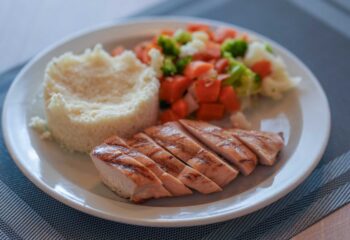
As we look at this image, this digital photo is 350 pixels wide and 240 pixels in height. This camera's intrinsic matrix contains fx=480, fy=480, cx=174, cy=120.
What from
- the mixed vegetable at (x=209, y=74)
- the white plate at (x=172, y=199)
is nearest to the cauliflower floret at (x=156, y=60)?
the mixed vegetable at (x=209, y=74)

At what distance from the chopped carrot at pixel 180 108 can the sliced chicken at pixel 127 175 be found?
843mm

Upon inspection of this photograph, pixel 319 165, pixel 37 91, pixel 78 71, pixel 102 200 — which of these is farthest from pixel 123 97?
pixel 319 165

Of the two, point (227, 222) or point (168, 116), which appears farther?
point (168, 116)

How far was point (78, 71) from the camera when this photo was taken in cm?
345

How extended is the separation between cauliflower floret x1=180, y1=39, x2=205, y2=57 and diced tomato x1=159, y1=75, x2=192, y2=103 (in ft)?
0.70

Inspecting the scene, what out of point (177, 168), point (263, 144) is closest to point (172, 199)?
point (177, 168)

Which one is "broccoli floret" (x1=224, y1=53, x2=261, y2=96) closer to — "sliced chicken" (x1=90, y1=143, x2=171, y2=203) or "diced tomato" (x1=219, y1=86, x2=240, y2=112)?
"diced tomato" (x1=219, y1=86, x2=240, y2=112)

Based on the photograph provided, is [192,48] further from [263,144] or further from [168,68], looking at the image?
[263,144]

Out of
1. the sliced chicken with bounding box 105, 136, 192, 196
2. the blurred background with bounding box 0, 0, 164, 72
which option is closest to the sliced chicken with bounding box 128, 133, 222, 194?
the sliced chicken with bounding box 105, 136, 192, 196

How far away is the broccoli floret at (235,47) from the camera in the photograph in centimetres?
372

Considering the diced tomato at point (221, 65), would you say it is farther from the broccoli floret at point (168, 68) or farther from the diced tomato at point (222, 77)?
the broccoli floret at point (168, 68)

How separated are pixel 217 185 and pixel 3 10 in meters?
3.14

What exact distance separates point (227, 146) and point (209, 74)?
0.79 m

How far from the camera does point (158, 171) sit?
105 inches
